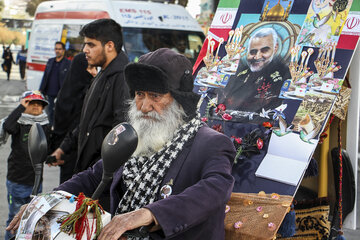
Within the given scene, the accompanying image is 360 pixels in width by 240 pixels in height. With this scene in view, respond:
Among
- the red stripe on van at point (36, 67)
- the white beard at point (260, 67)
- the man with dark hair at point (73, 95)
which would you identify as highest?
the white beard at point (260, 67)

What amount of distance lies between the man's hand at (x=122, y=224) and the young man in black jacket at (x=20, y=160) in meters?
3.06

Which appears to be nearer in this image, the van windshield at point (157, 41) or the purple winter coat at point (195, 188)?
the purple winter coat at point (195, 188)

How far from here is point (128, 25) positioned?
9984mm

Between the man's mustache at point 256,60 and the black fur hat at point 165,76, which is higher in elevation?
the man's mustache at point 256,60

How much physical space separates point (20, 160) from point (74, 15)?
6.96 m

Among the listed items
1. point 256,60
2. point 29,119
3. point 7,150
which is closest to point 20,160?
point 29,119

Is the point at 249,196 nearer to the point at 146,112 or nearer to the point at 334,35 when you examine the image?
the point at 146,112

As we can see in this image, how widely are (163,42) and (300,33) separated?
23.5ft

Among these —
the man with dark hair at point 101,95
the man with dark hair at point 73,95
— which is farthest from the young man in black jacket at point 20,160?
the man with dark hair at point 101,95

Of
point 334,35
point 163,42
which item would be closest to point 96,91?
point 334,35

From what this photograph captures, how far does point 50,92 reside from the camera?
10.7 m

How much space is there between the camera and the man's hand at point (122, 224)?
68.5 inches

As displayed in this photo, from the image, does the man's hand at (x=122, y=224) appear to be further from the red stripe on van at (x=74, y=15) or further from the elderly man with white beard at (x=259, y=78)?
the red stripe on van at (x=74, y=15)

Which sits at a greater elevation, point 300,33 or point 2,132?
point 300,33
